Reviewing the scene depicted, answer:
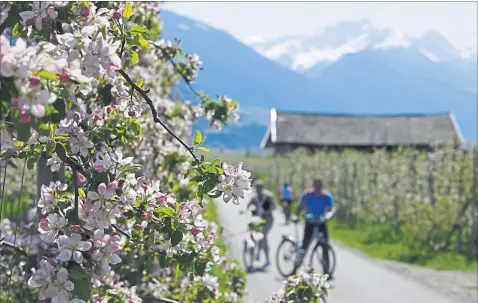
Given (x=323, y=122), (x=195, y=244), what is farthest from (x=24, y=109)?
(x=323, y=122)

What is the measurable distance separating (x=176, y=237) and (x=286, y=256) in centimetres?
1173

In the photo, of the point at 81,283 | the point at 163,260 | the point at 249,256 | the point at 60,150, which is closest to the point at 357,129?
the point at 249,256

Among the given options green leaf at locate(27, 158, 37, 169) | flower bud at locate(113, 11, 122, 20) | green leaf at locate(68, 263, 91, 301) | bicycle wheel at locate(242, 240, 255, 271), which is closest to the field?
bicycle wheel at locate(242, 240, 255, 271)

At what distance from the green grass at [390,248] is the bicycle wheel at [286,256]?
3.34 metres

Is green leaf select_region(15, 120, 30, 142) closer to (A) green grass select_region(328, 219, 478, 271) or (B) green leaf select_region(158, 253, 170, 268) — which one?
(B) green leaf select_region(158, 253, 170, 268)

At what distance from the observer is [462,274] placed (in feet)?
49.2

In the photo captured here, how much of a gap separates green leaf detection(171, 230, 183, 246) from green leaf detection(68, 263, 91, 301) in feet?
1.88

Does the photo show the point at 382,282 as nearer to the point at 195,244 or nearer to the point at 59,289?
the point at 195,244

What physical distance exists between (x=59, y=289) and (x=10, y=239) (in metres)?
3.86

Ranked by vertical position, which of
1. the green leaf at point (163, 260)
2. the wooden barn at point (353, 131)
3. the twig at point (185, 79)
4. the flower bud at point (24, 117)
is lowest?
the green leaf at point (163, 260)

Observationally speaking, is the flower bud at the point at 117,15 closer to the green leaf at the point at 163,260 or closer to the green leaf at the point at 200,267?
the green leaf at the point at 163,260

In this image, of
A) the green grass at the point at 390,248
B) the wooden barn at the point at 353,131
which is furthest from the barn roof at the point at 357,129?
the green grass at the point at 390,248

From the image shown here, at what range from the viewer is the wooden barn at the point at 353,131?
2680 inches

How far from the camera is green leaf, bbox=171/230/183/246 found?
9.92 feet
